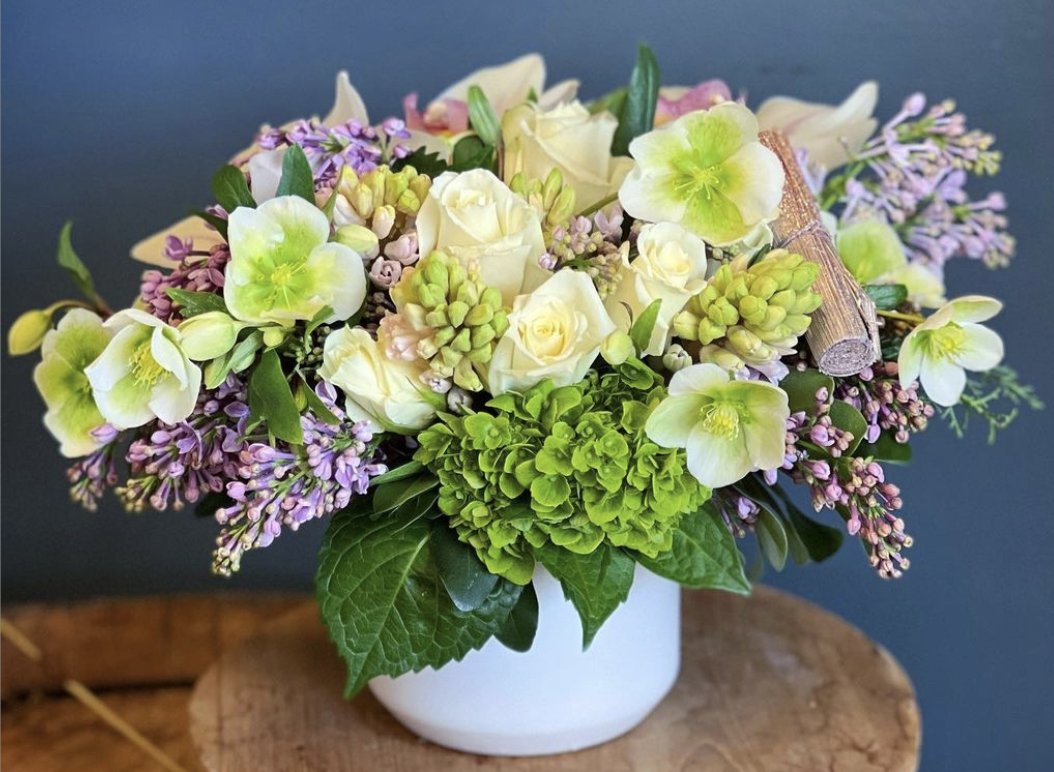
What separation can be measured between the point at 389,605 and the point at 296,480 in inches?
4.0

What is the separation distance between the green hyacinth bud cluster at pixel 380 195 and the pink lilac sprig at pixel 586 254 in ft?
0.29

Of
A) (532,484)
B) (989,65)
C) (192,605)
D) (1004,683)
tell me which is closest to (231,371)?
(532,484)

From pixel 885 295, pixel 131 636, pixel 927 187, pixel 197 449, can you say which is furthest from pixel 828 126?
pixel 131 636

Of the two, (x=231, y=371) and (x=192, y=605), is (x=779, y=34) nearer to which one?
(x=231, y=371)

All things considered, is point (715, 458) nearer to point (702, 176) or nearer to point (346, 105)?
point (702, 176)

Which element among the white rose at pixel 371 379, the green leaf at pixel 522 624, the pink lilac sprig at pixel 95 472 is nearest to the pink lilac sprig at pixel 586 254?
the white rose at pixel 371 379

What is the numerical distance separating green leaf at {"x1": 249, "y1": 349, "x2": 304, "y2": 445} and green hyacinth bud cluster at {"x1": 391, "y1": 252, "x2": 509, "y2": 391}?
0.08 m

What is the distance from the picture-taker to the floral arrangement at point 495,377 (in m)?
0.60

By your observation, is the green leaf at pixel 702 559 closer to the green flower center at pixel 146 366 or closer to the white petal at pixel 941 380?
the white petal at pixel 941 380

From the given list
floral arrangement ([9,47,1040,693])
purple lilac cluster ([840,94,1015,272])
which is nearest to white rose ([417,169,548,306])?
floral arrangement ([9,47,1040,693])

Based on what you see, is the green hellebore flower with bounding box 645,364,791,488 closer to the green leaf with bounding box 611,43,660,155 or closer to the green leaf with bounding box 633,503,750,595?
the green leaf with bounding box 633,503,750,595

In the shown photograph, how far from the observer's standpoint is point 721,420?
1.97ft

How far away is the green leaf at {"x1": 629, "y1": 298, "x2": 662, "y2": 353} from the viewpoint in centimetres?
61

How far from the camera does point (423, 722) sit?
76 centimetres
